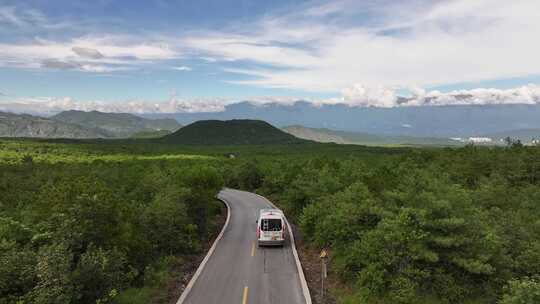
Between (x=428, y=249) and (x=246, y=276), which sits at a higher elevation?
(x=428, y=249)

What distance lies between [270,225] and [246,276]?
6026 mm

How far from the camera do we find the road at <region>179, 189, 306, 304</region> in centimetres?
1653

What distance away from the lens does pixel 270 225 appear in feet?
82.7

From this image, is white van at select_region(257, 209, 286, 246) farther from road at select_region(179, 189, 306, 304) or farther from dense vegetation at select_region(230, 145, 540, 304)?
dense vegetation at select_region(230, 145, 540, 304)

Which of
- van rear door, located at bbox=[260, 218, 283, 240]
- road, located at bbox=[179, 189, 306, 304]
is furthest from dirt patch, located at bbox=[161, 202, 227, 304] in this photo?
van rear door, located at bbox=[260, 218, 283, 240]

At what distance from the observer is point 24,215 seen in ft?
51.5

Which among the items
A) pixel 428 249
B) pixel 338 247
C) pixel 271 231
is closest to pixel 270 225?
pixel 271 231

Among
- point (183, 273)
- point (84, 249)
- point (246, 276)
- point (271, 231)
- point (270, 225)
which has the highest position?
point (84, 249)

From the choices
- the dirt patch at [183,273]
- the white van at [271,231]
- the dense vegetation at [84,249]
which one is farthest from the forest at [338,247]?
the white van at [271,231]

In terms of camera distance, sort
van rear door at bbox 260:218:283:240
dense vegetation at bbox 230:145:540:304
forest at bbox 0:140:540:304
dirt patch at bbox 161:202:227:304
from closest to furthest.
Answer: forest at bbox 0:140:540:304
dense vegetation at bbox 230:145:540:304
dirt patch at bbox 161:202:227:304
van rear door at bbox 260:218:283:240

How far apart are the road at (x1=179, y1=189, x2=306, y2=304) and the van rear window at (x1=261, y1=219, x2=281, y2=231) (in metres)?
1.49

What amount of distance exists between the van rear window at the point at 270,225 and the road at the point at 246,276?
1.49 meters

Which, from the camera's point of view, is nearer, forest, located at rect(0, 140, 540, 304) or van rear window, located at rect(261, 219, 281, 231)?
forest, located at rect(0, 140, 540, 304)

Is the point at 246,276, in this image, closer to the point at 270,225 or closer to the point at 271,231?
the point at 271,231
